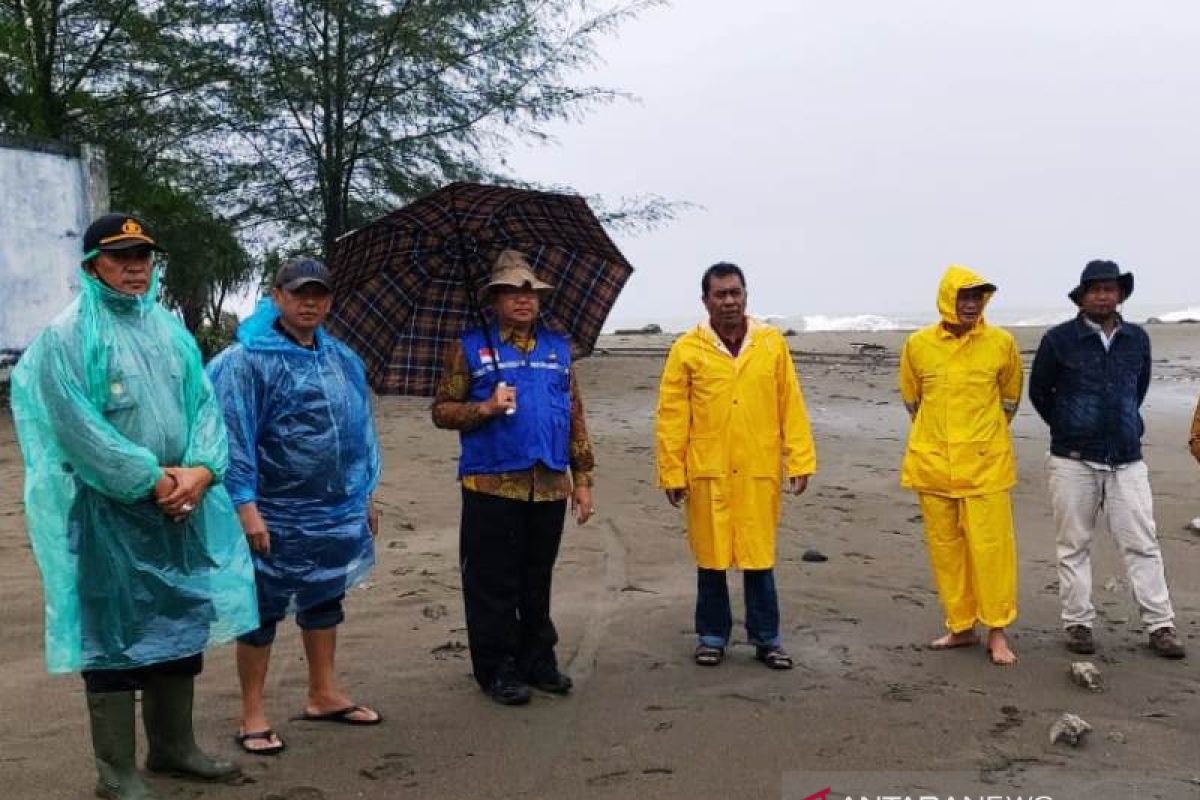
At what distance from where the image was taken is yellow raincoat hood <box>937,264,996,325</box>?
17.6ft

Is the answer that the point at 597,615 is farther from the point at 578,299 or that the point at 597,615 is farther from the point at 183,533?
the point at 183,533

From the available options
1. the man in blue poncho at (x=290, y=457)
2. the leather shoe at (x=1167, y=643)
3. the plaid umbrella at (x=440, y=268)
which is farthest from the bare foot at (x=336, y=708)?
the leather shoe at (x=1167, y=643)

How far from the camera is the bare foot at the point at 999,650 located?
17.0ft

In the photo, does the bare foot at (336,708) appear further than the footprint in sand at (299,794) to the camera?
Yes

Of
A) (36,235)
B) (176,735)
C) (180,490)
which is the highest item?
(36,235)

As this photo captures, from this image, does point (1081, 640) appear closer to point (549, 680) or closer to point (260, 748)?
point (549, 680)

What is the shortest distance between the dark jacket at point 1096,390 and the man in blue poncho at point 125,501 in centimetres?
390

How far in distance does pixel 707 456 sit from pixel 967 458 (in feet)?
4.14

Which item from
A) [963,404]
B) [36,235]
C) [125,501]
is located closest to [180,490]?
[125,501]

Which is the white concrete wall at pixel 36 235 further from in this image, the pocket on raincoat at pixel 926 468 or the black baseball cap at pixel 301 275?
the pocket on raincoat at pixel 926 468

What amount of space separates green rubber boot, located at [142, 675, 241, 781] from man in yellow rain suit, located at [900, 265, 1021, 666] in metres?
3.37

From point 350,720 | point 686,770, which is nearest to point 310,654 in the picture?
point 350,720

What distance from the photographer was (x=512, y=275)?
462 centimetres

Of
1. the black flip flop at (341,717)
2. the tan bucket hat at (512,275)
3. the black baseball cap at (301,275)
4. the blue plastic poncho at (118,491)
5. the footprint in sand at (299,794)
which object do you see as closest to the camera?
the blue plastic poncho at (118,491)
